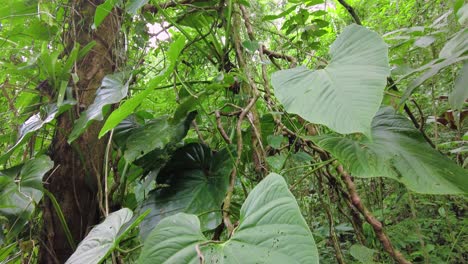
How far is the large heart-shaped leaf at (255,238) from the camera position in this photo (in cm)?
41

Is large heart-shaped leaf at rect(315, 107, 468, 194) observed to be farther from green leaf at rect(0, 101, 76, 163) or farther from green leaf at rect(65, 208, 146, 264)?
green leaf at rect(0, 101, 76, 163)

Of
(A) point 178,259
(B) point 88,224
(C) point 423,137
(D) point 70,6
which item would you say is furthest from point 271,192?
(D) point 70,6

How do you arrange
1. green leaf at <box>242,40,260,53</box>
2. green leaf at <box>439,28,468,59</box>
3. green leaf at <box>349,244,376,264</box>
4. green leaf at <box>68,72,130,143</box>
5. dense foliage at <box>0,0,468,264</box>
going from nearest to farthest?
dense foliage at <box>0,0,468,264</box> < green leaf at <box>439,28,468,59</box> < green leaf at <box>349,244,376,264</box> < green leaf at <box>68,72,130,143</box> < green leaf at <box>242,40,260,53</box>

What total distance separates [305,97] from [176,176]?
1.76 feet

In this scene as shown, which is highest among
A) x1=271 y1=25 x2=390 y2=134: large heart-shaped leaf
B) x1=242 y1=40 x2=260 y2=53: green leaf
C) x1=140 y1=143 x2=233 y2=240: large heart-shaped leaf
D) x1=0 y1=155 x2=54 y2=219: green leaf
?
x1=242 y1=40 x2=260 y2=53: green leaf

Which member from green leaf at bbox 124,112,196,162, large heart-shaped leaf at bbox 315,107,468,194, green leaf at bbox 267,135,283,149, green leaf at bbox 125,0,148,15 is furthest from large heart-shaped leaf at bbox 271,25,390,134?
green leaf at bbox 125,0,148,15

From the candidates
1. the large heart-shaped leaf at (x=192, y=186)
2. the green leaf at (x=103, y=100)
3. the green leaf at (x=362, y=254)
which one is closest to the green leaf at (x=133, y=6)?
the green leaf at (x=103, y=100)

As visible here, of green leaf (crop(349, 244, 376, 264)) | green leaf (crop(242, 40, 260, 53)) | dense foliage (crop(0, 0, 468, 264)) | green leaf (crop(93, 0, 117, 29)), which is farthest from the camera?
green leaf (crop(242, 40, 260, 53))

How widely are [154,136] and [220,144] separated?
378 mm

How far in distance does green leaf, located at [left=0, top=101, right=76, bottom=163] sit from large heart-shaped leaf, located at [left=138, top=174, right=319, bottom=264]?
607 millimetres

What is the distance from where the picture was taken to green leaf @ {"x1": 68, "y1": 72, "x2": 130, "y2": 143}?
861mm

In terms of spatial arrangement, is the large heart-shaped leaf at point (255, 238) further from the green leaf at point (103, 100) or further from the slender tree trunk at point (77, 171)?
the slender tree trunk at point (77, 171)

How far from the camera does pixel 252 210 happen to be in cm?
50

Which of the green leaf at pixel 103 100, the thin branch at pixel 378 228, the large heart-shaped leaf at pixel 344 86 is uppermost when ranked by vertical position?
the green leaf at pixel 103 100
